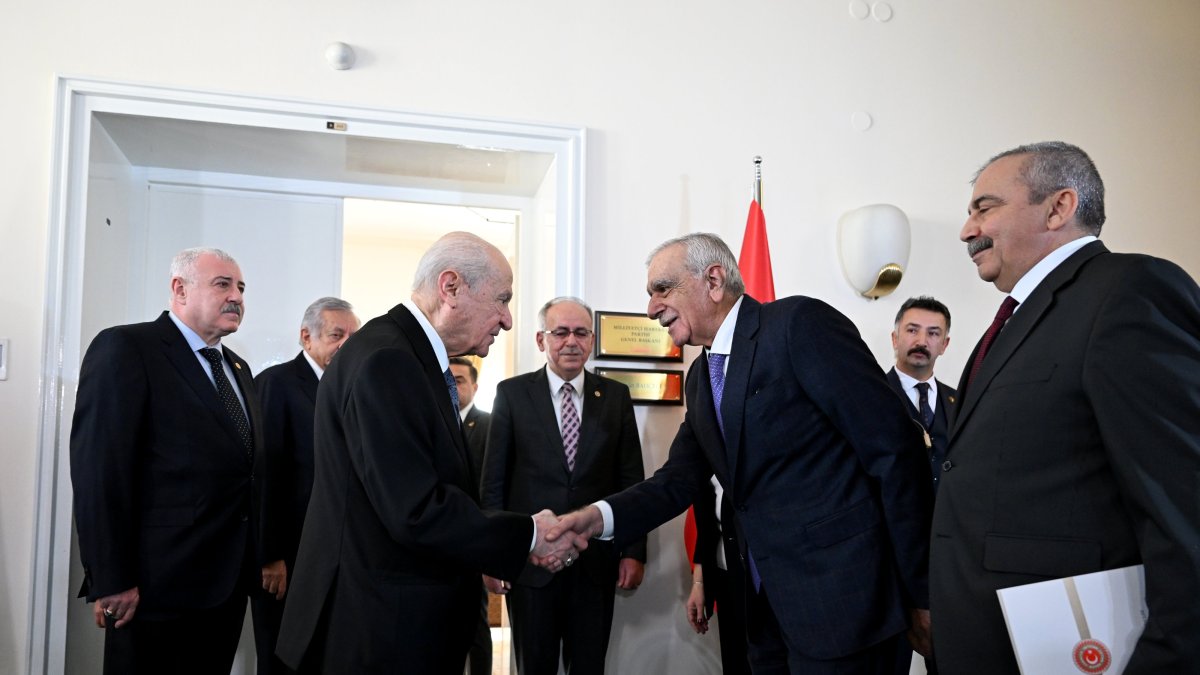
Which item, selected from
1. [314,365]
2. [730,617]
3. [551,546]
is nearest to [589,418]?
[730,617]

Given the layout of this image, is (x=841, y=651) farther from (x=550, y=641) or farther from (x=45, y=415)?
(x=45, y=415)

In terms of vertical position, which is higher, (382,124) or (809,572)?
(382,124)

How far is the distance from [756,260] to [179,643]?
2723mm

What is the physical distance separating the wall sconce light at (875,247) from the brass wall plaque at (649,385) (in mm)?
1069

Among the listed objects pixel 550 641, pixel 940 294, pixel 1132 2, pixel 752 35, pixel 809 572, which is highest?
pixel 1132 2

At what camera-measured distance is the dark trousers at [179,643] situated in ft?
8.63

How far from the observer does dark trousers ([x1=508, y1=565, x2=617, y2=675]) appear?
3381 mm

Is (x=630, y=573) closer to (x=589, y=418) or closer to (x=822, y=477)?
(x=589, y=418)

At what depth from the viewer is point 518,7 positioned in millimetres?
4215

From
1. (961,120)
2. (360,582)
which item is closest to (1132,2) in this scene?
(961,120)

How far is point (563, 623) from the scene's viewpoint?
3.48 metres

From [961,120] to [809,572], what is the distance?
345cm

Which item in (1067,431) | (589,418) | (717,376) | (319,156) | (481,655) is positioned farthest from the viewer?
(319,156)

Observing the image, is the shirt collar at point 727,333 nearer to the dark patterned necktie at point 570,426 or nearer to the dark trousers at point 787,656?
the dark trousers at point 787,656
